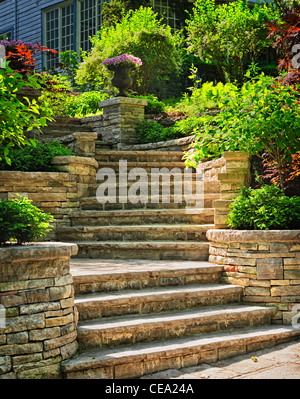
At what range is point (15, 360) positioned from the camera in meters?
3.17

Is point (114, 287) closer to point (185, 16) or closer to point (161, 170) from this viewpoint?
point (161, 170)

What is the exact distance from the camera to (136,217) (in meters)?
5.75

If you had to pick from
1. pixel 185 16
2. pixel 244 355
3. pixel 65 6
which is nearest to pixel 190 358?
pixel 244 355

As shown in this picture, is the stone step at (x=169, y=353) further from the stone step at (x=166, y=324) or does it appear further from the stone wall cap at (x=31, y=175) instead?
the stone wall cap at (x=31, y=175)

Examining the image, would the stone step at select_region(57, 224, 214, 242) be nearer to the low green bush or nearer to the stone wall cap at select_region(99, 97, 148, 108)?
the low green bush

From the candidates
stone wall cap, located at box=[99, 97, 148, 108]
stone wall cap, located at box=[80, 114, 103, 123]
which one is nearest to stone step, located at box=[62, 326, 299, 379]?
stone wall cap, located at box=[99, 97, 148, 108]

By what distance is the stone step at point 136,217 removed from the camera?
5668mm

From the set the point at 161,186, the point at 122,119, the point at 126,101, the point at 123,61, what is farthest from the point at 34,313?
the point at 123,61

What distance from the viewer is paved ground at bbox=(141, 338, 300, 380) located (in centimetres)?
346

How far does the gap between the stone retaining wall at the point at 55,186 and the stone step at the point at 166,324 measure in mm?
2105

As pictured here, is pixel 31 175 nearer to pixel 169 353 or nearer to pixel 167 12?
pixel 169 353

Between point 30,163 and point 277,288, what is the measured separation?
3.20 metres

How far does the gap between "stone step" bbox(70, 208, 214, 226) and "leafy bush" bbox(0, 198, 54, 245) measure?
2.07 metres

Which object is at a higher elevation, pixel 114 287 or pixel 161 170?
pixel 161 170
